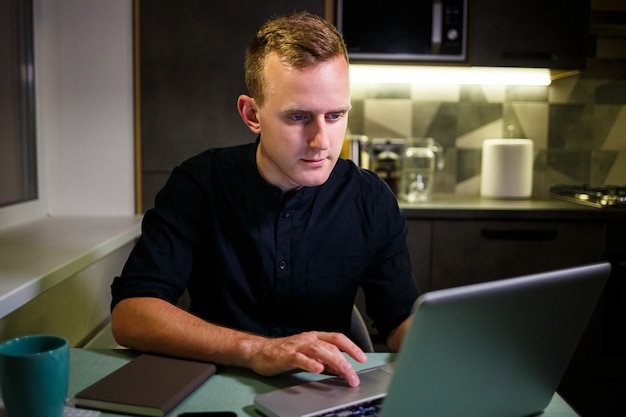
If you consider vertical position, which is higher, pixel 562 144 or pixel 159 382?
pixel 562 144

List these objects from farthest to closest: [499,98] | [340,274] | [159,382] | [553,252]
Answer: [499,98] < [553,252] < [340,274] < [159,382]

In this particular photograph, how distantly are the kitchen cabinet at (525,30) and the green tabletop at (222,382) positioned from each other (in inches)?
77.1

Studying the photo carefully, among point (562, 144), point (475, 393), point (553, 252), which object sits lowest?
point (553, 252)

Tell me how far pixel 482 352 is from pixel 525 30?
7.52ft

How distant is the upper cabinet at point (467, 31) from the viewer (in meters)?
2.66

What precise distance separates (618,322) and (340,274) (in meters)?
1.70

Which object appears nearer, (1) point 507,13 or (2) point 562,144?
(1) point 507,13

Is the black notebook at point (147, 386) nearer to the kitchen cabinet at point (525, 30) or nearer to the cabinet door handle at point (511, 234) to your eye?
the cabinet door handle at point (511, 234)

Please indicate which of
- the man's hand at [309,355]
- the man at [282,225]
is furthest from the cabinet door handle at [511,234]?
the man's hand at [309,355]

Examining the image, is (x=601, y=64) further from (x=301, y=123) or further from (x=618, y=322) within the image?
(x=301, y=123)

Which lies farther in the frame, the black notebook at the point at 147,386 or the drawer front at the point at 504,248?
the drawer front at the point at 504,248

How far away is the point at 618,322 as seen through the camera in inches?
104

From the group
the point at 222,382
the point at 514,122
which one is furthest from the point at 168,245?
the point at 514,122

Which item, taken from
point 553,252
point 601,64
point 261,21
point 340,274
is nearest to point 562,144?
point 601,64
